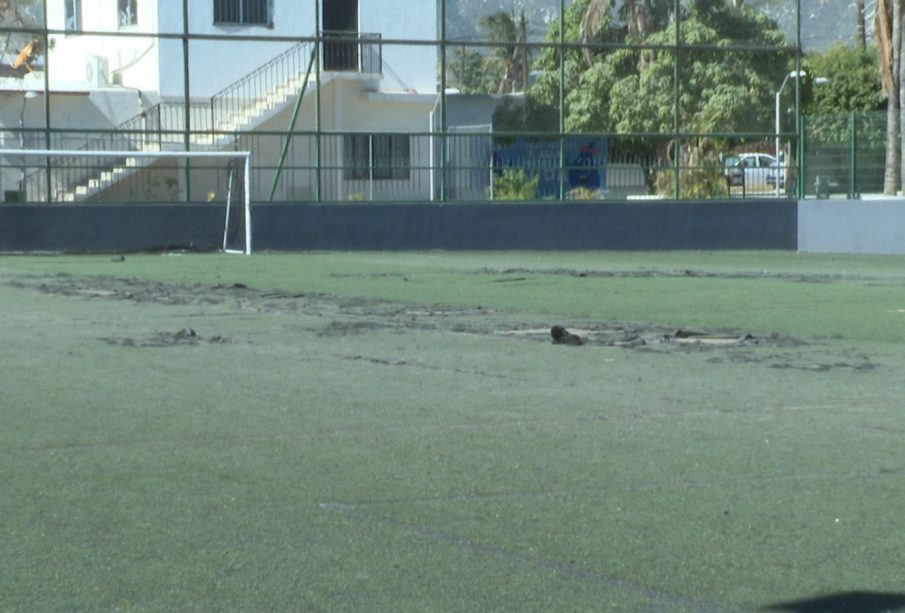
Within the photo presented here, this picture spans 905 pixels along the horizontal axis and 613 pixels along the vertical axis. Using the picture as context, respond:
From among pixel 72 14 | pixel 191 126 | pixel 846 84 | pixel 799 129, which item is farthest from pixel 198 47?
pixel 846 84

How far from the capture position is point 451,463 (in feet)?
19.3

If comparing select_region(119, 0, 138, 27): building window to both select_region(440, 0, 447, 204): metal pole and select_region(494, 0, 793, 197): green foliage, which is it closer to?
select_region(440, 0, 447, 204): metal pole

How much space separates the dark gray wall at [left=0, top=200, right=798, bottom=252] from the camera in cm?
2612

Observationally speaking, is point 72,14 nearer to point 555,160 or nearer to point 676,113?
point 555,160

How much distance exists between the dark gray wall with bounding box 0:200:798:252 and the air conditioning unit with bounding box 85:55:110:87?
8.99 feet

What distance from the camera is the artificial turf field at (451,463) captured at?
13.6 feet

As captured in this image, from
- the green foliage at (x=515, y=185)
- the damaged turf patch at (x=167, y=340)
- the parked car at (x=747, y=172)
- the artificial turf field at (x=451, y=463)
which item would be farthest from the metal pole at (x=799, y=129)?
the damaged turf patch at (x=167, y=340)

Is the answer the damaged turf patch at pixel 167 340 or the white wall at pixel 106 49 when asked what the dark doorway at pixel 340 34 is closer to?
the white wall at pixel 106 49

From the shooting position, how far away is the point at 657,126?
30.3 m

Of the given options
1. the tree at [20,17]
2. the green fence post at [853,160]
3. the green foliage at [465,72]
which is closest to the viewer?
the tree at [20,17]

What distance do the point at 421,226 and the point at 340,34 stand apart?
419 centimetres

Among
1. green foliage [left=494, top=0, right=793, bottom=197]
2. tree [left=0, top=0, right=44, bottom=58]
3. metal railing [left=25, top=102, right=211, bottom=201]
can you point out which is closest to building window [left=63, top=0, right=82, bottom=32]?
tree [left=0, top=0, right=44, bottom=58]

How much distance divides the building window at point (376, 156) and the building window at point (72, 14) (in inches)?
209

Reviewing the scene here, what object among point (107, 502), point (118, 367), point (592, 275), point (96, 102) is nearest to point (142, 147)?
point (96, 102)
